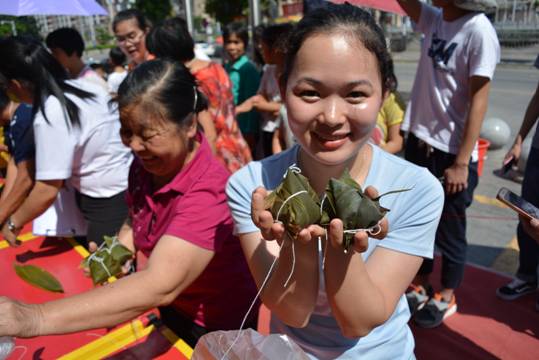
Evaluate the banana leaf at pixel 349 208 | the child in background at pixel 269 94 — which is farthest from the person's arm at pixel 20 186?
the child in background at pixel 269 94

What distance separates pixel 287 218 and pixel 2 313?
2.72ft

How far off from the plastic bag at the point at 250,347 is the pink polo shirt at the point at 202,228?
0.38 metres

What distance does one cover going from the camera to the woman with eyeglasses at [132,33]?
13.5 ft

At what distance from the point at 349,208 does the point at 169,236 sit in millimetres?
755

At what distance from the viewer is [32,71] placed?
2156 mm

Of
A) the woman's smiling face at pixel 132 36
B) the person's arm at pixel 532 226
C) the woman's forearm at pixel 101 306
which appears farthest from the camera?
the woman's smiling face at pixel 132 36

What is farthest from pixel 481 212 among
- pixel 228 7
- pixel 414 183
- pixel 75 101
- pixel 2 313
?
pixel 228 7

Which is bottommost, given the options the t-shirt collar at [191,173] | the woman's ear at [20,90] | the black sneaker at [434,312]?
the black sneaker at [434,312]

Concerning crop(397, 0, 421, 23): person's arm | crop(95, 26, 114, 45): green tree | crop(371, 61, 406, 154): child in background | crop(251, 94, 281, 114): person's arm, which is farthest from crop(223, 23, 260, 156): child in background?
crop(95, 26, 114, 45): green tree

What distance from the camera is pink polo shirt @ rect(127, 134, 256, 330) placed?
4.89 feet

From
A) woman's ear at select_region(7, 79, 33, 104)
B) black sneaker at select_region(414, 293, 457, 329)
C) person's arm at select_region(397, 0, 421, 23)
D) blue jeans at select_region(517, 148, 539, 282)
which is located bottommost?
black sneaker at select_region(414, 293, 457, 329)

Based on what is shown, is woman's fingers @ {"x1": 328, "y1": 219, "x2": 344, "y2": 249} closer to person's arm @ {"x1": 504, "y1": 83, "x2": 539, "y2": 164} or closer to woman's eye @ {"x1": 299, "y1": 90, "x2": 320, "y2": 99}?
woman's eye @ {"x1": 299, "y1": 90, "x2": 320, "y2": 99}

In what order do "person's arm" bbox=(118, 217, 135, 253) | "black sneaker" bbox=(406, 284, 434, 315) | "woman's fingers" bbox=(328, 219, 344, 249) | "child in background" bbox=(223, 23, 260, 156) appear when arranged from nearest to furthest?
"woman's fingers" bbox=(328, 219, 344, 249) → "person's arm" bbox=(118, 217, 135, 253) → "black sneaker" bbox=(406, 284, 434, 315) → "child in background" bbox=(223, 23, 260, 156)

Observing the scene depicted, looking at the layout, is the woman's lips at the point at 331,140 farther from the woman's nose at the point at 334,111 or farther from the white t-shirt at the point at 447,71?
the white t-shirt at the point at 447,71
